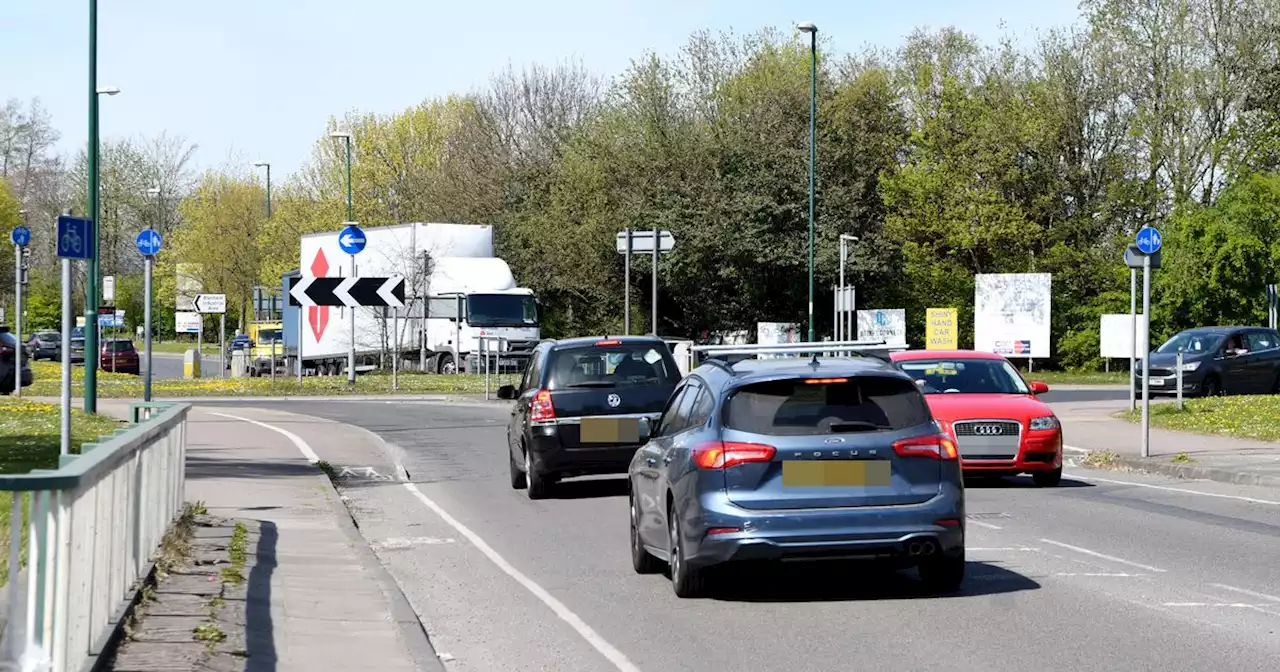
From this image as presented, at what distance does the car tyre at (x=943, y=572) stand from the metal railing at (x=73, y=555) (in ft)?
14.9

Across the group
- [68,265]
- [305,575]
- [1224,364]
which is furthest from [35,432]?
[1224,364]

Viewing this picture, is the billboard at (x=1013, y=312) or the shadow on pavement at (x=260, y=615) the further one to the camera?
the billboard at (x=1013, y=312)

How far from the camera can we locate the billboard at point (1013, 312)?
4197cm

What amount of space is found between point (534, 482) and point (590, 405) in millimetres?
963

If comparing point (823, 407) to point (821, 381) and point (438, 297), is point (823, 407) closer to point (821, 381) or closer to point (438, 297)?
point (821, 381)

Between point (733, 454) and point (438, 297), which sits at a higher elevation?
point (438, 297)

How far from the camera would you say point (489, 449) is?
83.6ft

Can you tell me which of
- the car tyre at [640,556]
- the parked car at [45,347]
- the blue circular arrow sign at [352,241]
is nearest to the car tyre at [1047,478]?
the car tyre at [640,556]

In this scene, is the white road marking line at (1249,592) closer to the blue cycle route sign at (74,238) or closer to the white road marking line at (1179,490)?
the white road marking line at (1179,490)

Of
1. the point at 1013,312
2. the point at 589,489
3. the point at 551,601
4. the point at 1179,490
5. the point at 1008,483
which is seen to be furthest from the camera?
the point at 1013,312

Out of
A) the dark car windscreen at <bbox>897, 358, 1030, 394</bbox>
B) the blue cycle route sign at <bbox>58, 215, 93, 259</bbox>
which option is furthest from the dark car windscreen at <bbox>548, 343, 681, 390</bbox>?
the blue cycle route sign at <bbox>58, 215, 93, 259</bbox>

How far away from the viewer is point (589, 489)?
1917cm

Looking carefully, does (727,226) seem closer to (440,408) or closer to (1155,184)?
(1155,184)

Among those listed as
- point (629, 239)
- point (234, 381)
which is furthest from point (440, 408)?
point (234, 381)
